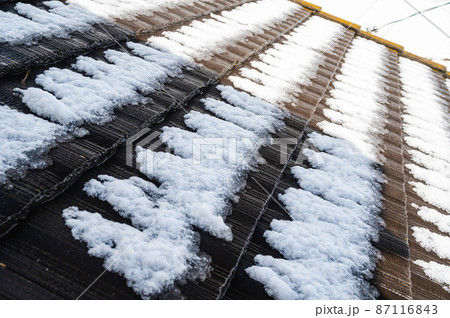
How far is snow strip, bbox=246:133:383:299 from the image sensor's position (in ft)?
3.95

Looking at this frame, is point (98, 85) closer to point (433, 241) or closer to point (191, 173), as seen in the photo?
point (191, 173)

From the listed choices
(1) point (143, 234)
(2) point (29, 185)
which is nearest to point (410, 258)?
(1) point (143, 234)

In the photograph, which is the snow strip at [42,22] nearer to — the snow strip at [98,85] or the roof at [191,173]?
the roof at [191,173]

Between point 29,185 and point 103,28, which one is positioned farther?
point 103,28

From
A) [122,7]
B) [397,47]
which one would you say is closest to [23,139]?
[122,7]

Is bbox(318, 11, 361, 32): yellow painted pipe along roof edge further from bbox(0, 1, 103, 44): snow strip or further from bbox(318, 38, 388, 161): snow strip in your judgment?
bbox(0, 1, 103, 44): snow strip

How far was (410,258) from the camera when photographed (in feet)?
5.33

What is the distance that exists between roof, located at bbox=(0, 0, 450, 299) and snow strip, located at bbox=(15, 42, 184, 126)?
10 mm

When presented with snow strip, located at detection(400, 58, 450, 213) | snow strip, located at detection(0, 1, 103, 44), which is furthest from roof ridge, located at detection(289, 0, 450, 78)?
snow strip, located at detection(0, 1, 103, 44)

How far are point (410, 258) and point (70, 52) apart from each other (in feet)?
7.86

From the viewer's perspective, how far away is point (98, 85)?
1650 millimetres

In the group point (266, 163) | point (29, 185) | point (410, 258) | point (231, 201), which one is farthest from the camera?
point (266, 163)

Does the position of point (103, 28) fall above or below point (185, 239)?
above

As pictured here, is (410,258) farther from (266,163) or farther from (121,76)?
(121,76)
